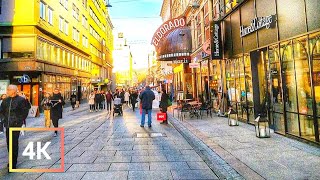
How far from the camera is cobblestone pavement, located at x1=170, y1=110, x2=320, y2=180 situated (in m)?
5.16

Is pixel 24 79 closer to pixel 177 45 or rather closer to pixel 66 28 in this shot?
pixel 66 28

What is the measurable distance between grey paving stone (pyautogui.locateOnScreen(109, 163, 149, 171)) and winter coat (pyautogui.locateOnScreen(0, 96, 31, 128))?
2.43 m

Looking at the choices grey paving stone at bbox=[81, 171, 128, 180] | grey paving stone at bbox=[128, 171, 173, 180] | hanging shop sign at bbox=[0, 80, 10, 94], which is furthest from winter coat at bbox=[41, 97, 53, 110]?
hanging shop sign at bbox=[0, 80, 10, 94]

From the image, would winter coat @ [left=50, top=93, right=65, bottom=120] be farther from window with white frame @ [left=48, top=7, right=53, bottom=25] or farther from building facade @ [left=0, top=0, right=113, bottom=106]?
window with white frame @ [left=48, top=7, right=53, bottom=25]

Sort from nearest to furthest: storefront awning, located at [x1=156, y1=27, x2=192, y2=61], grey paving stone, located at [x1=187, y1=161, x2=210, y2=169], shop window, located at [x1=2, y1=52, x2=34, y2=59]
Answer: grey paving stone, located at [x1=187, y1=161, x2=210, y2=169] < shop window, located at [x1=2, y1=52, x2=34, y2=59] < storefront awning, located at [x1=156, y1=27, x2=192, y2=61]

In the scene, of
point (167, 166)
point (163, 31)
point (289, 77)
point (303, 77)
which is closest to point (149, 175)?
point (167, 166)

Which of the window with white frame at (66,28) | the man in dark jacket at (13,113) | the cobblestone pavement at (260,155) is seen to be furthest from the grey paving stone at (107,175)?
the window with white frame at (66,28)

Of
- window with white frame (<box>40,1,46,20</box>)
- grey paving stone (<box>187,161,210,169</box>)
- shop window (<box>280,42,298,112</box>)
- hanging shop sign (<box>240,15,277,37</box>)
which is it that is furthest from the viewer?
window with white frame (<box>40,1,46,20</box>)

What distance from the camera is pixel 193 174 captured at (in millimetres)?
5355

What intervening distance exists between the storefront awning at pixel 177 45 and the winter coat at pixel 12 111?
65.1 ft

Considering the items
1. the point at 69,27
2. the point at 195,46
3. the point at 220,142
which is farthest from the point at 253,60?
the point at 69,27

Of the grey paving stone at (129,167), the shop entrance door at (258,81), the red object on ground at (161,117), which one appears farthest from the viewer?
the red object on ground at (161,117)

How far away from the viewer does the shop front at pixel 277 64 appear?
7574 mm

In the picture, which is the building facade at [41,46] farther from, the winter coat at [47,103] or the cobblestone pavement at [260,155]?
the cobblestone pavement at [260,155]
